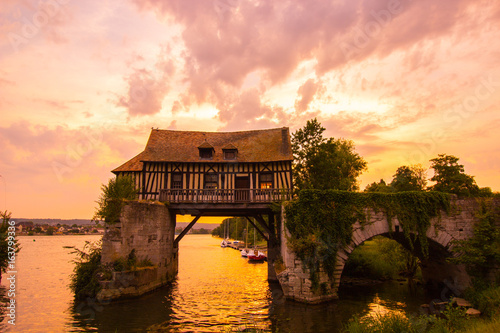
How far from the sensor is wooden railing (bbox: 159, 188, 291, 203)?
16.7m

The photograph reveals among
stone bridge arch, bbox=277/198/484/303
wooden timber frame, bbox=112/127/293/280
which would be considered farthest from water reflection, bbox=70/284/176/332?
stone bridge arch, bbox=277/198/484/303

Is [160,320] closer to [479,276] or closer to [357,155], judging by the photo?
[479,276]

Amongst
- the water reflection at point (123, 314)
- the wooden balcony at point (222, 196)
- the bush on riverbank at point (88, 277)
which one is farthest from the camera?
the wooden balcony at point (222, 196)

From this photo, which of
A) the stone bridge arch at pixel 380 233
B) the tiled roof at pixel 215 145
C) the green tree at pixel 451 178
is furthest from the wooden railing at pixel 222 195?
the green tree at pixel 451 178

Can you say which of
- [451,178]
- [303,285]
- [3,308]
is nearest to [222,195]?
[303,285]

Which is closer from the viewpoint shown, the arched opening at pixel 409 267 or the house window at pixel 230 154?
the arched opening at pixel 409 267

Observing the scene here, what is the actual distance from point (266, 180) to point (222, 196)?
3.23 metres

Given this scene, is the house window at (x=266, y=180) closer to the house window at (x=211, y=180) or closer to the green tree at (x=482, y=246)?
the house window at (x=211, y=180)

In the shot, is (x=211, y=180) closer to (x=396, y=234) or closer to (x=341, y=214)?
(x=341, y=214)

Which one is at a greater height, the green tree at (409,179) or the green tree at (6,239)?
the green tree at (409,179)

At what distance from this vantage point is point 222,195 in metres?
17.3

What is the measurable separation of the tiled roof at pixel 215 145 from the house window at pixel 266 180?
1098mm

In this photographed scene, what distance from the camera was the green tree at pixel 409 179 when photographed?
32.2 metres

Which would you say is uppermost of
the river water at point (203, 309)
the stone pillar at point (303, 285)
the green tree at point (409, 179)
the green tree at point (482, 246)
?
the green tree at point (409, 179)
